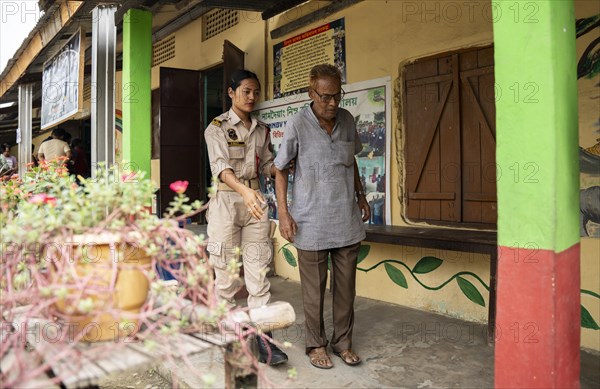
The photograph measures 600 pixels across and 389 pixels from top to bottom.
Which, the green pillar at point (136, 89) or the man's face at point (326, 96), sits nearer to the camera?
the man's face at point (326, 96)

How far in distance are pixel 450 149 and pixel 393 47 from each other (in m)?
1.12

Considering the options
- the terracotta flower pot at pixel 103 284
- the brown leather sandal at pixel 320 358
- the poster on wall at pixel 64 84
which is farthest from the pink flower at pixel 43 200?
the poster on wall at pixel 64 84

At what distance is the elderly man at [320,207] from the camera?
Answer: 3.11 m

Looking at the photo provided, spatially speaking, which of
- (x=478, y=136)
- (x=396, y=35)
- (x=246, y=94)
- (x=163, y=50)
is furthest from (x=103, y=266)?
(x=163, y=50)

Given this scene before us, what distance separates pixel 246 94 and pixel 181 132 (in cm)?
369

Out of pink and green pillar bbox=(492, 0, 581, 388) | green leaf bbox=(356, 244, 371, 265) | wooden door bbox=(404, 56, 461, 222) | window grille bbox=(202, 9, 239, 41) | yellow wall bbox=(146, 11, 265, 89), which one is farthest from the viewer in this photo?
window grille bbox=(202, 9, 239, 41)

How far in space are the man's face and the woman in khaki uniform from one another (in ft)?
1.37

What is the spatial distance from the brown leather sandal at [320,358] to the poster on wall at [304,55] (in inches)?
110

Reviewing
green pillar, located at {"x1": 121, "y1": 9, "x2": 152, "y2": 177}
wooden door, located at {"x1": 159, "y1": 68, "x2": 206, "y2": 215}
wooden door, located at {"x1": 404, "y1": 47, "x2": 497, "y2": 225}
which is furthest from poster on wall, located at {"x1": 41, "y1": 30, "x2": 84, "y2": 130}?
wooden door, located at {"x1": 404, "y1": 47, "x2": 497, "y2": 225}

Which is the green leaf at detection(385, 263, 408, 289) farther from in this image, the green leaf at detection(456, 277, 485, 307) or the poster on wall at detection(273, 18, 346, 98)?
the poster on wall at detection(273, 18, 346, 98)

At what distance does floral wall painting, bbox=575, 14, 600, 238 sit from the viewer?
10.5 feet

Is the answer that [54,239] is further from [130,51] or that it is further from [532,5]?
[130,51]

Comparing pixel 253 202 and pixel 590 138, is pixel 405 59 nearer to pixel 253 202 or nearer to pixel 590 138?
pixel 590 138

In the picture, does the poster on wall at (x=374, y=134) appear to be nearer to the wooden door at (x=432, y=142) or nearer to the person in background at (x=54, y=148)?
the wooden door at (x=432, y=142)
